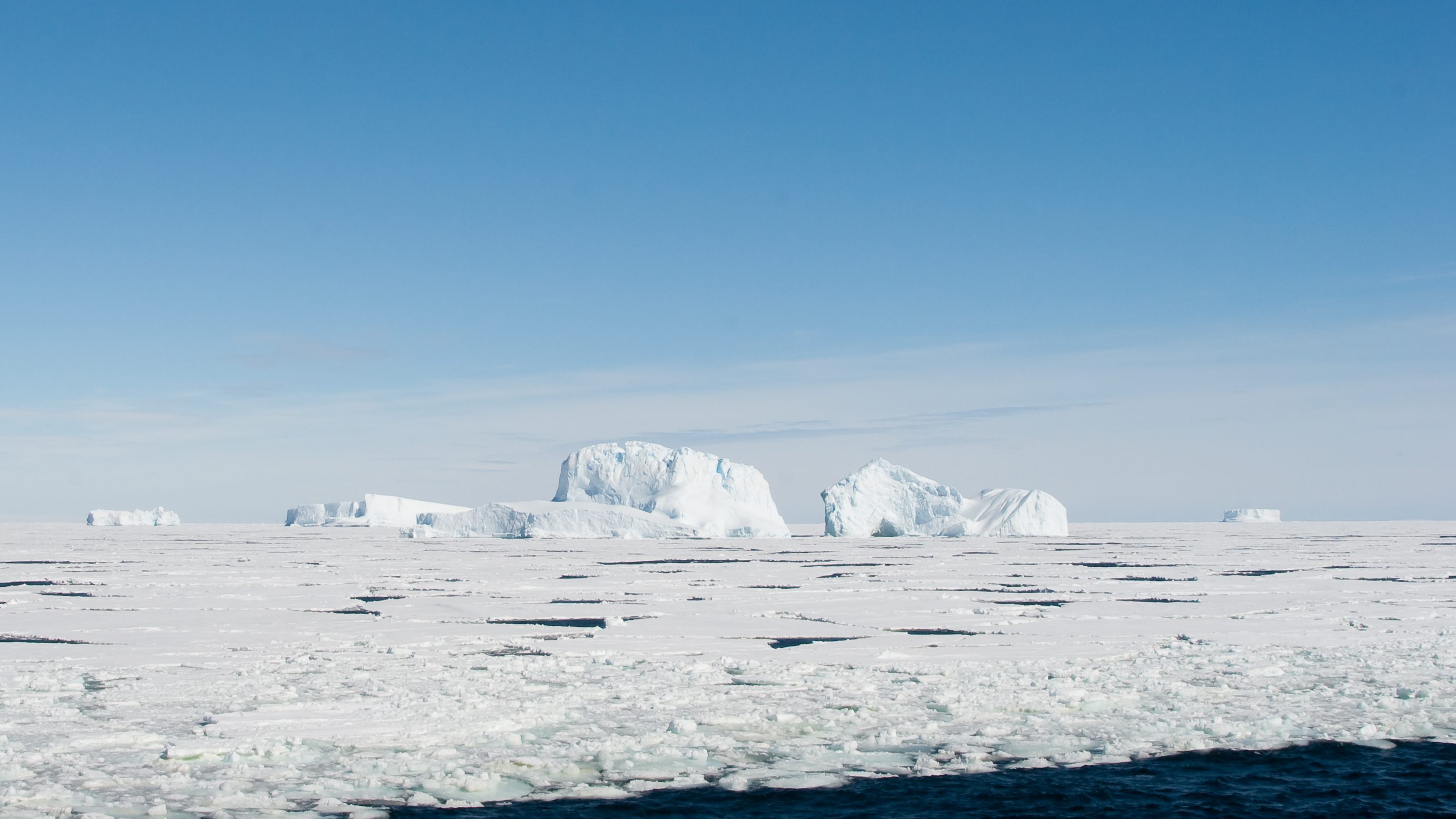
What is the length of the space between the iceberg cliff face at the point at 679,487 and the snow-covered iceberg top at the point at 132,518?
43.5 m

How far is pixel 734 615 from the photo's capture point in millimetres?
12070

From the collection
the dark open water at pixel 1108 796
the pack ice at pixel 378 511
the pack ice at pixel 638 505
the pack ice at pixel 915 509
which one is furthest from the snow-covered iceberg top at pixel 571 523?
the dark open water at pixel 1108 796

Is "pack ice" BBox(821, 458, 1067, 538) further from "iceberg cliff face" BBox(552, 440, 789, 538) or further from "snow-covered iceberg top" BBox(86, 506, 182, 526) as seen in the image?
"snow-covered iceberg top" BBox(86, 506, 182, 526)

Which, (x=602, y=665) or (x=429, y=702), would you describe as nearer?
(x=429, y=702)

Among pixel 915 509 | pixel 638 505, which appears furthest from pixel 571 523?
pixel 915 509

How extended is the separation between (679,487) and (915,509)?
30.1ft

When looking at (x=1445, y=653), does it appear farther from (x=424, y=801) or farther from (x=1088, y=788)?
(x=424, y=801)

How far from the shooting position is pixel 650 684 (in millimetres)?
7406

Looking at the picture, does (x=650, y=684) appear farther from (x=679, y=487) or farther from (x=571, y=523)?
(x=679, y=487)

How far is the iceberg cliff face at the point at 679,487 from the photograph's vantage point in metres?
44.1

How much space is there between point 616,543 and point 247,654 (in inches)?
1179

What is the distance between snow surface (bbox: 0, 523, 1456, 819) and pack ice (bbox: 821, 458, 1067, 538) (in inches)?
Result: 1030

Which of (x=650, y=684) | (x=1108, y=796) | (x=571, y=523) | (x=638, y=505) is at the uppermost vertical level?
(x=638, y=505)

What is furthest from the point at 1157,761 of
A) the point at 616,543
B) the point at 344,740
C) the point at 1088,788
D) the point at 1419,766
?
the point at 616,543
